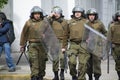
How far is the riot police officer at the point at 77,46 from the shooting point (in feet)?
37.6

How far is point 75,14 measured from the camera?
38.2 ft

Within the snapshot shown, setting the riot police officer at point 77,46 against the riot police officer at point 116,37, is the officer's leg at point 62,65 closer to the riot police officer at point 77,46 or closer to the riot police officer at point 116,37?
the riot police officer at point 77,46

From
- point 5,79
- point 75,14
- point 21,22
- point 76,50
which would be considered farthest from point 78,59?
point 21,22

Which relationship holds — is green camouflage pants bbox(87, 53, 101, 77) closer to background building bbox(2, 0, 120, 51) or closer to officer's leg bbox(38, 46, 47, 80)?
officer's leg bbox(38, 46, 47, 80)

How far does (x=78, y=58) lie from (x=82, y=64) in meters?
0.28

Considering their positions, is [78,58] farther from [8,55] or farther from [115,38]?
[8,55]

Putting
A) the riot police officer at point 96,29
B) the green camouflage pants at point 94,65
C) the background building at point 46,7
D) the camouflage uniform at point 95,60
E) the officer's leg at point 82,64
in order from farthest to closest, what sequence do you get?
the background building at point 46,7 → the green camouflage pants at point 94,65 → the camouflage uniform at point 95,60 → the riot police officer at point 96,29 → the officer's leg at point 82,64

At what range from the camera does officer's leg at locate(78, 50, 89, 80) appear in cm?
1136

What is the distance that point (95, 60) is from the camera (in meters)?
11.8

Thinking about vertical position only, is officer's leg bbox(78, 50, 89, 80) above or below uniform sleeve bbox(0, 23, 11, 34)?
below

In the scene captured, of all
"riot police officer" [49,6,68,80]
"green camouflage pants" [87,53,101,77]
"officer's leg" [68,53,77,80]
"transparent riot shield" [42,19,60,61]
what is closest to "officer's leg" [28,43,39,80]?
"transparent riot shield" [42,19,60,61]

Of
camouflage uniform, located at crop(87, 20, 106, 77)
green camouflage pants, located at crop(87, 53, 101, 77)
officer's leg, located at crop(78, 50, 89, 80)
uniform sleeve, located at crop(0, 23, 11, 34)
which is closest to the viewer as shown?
officer's leg, located at crop(78, 50, 89, 80)

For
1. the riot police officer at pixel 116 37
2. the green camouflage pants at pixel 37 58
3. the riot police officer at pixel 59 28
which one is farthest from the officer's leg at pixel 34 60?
the riot police officer at pixel 116 37

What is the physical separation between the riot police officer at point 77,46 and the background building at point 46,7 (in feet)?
24.7
